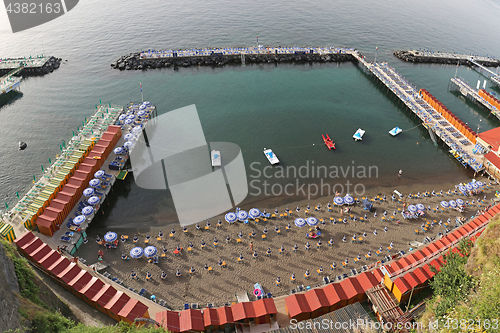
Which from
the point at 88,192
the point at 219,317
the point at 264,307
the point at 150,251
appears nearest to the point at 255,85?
the point at 88,192

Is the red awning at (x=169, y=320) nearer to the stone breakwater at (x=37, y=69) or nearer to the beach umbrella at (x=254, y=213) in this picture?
the beach umbrella at (x=254, y=213)

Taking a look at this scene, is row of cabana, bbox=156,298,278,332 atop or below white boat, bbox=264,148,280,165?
below

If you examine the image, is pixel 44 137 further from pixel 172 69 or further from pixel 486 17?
pixel 486 17

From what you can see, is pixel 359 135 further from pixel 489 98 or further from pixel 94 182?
pixel 94 182

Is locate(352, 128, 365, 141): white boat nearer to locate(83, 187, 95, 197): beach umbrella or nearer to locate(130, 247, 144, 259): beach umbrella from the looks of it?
locate(130, 247, 144, 259): beach umbrella

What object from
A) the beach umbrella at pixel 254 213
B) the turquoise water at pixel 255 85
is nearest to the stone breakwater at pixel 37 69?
the turquoise water at pixel 255 85

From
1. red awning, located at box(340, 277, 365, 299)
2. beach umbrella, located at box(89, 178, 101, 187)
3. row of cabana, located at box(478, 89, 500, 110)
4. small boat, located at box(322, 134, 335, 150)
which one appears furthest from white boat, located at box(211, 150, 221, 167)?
row of cabana, located at box(478, 89, 500, 110)

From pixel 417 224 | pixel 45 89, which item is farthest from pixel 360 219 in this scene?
pixel 45 89
